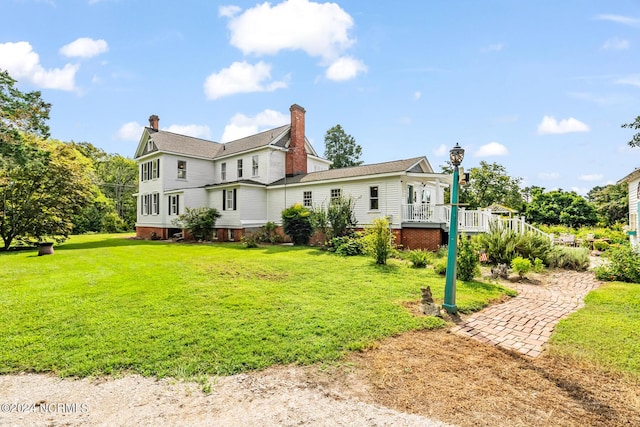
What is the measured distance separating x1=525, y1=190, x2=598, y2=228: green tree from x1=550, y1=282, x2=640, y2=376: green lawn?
31.3m

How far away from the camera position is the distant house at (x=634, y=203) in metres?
13.7

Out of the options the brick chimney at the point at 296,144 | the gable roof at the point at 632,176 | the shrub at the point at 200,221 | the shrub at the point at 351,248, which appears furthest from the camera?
the brick chimney at the point at 296,144

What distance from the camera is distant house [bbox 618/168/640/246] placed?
13.7 m

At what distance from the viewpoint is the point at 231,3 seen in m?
9.80

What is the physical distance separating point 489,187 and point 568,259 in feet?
60.8

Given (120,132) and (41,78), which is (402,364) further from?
(120,132)

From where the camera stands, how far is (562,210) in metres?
32.2

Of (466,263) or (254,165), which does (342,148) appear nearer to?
(254,165)

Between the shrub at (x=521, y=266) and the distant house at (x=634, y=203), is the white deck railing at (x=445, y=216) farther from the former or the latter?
the shrub at (x=521, y=266)

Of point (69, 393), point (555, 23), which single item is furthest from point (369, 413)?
point (555, 23)

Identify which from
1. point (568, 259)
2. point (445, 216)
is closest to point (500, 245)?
point (568, 259)

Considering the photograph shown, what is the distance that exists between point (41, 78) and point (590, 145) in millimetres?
28679

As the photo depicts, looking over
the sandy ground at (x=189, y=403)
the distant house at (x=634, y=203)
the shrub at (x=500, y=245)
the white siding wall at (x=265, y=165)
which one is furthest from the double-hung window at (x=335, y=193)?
the sandy ground at (x=189, y=403)

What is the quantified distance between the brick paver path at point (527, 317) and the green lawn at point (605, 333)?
0.20 meters
